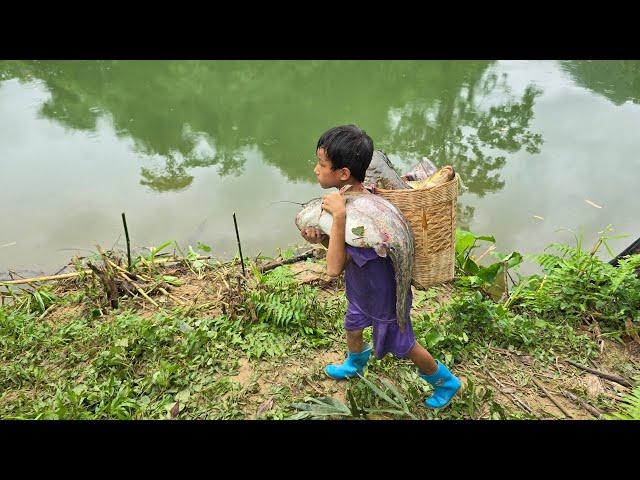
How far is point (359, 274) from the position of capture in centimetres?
179

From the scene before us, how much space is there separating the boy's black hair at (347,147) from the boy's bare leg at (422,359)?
30.5 inches

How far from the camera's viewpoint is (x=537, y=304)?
280cm

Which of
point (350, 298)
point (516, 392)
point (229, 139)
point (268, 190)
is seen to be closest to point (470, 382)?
point (516, 392)

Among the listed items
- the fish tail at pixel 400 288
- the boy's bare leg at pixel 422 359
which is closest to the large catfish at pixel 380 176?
the fish tail at pixel 400 288

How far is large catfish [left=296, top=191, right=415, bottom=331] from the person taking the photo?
5.16ft

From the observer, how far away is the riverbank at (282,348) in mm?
2082

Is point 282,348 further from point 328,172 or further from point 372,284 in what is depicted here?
point 328,172

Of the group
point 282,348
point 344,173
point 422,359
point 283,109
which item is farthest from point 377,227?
point 283,109

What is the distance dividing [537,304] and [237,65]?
7227 millimetres

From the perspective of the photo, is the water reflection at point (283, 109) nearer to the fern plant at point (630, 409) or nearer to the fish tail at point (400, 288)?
the fern plant at point (630, 409)

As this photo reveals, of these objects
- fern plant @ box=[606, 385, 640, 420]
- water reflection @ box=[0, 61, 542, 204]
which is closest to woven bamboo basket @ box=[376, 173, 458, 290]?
fern plant @ box=[606, 385, 640, 420]

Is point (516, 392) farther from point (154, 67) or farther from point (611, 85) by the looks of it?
point (154, 67)

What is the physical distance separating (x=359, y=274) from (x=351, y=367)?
612mm

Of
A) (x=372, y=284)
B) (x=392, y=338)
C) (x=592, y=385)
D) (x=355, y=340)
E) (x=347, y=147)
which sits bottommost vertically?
(x=592, y=385)
